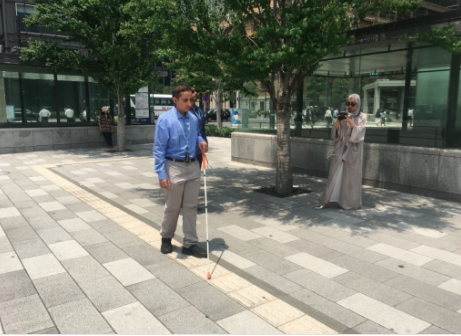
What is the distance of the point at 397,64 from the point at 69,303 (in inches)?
310

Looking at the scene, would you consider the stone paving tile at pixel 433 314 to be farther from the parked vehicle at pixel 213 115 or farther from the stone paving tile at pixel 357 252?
the parked vehicle at pixel 213 115

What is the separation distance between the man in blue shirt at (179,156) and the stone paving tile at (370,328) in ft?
6.46

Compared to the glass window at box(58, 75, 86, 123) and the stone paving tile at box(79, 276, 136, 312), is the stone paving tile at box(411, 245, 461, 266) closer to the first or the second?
the stone paving tile at box(79, 276, 136, 312)

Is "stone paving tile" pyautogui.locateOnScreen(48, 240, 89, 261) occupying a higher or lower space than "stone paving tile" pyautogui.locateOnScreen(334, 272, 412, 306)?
higher

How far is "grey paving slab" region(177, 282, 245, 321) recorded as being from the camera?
3.31 meters

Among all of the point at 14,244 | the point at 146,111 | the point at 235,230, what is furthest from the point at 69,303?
the point at 146,111

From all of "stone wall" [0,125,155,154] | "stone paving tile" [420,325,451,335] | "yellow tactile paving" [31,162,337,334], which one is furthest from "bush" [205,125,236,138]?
"stone paving tile" [420,325,451,335]

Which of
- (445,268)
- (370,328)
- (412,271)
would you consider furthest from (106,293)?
(445,268)

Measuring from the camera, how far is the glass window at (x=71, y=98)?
50.0 ft

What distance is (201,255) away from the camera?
14.8 feet

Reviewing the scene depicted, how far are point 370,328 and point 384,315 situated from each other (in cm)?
26

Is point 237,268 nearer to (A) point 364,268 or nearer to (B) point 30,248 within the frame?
(A) point 364,268

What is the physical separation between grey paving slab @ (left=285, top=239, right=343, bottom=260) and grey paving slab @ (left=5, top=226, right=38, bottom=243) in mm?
3456

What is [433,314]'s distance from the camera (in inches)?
129
